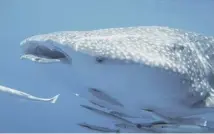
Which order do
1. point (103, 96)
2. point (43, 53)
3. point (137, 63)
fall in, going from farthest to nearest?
point (43, 53) < point (103, 96) < point (137, 63)

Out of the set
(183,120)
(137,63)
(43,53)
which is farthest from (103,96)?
(183,120)

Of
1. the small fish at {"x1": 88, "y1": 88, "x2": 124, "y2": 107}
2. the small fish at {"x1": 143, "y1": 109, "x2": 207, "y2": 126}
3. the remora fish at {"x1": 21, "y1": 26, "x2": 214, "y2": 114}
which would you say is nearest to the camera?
the remora fish at {"x1": 21, "y1": 26, "x2": 214, "y2": 114}

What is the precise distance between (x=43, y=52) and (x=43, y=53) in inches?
0.4

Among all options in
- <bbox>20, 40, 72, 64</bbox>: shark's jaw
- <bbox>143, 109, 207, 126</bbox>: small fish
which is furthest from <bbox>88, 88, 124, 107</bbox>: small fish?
<bbox>143, 109, 207, 126</bbox>: small fish

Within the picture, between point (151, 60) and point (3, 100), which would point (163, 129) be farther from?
point (3, 100)

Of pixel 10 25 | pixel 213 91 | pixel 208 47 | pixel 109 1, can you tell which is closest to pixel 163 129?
pixel 213 91

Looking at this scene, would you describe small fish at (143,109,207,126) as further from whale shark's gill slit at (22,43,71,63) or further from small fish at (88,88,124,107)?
whale shark's gill slit at (22,43,71,63)

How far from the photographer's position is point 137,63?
9.05 ft

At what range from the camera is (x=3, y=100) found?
70.7 ft

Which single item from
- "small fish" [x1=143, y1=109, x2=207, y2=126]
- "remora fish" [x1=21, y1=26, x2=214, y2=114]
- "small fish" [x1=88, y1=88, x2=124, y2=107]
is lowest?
"small fish" [x1=143, y1=109, x2=207, y2=126]

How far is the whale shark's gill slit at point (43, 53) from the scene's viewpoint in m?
2.96

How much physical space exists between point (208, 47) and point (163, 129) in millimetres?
1233

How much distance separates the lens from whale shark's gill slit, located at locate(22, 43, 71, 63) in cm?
296

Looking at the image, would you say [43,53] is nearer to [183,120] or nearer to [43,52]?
[43,52]
